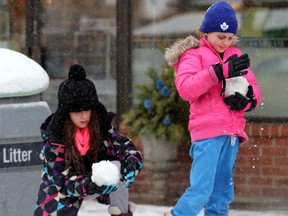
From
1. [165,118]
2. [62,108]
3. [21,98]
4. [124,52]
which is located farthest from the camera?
[124,52]

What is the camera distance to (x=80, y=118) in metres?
4.48

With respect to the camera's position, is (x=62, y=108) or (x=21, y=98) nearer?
(x=62, y=108)

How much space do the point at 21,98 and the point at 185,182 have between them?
2658 mm

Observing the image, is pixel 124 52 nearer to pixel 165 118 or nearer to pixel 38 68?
pixel 165 118

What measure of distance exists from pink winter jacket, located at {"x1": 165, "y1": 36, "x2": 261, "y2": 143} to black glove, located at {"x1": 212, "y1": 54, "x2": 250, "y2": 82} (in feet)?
0.45

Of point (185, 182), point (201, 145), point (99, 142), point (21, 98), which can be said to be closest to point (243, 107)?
point (201, 145)

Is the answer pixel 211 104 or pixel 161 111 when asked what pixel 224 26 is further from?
pixel 161 111

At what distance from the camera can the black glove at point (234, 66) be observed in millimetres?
4906

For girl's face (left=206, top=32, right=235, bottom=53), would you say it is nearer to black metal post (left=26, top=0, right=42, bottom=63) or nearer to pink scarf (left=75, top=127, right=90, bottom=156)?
pink scarf (left=75, top=127, right=90, bottom=156)

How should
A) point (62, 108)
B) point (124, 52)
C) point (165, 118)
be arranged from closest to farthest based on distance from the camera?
point (62, 108)
point (165, 118)
point (124, 52)

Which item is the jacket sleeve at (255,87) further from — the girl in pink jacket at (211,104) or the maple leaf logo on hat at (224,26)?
the maple leaf logo on hat at (224,26)

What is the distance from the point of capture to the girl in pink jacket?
202 inches

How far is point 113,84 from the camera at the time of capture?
7.63m

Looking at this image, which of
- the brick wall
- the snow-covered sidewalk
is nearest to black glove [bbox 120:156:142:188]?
the snow-covered sidewalk
